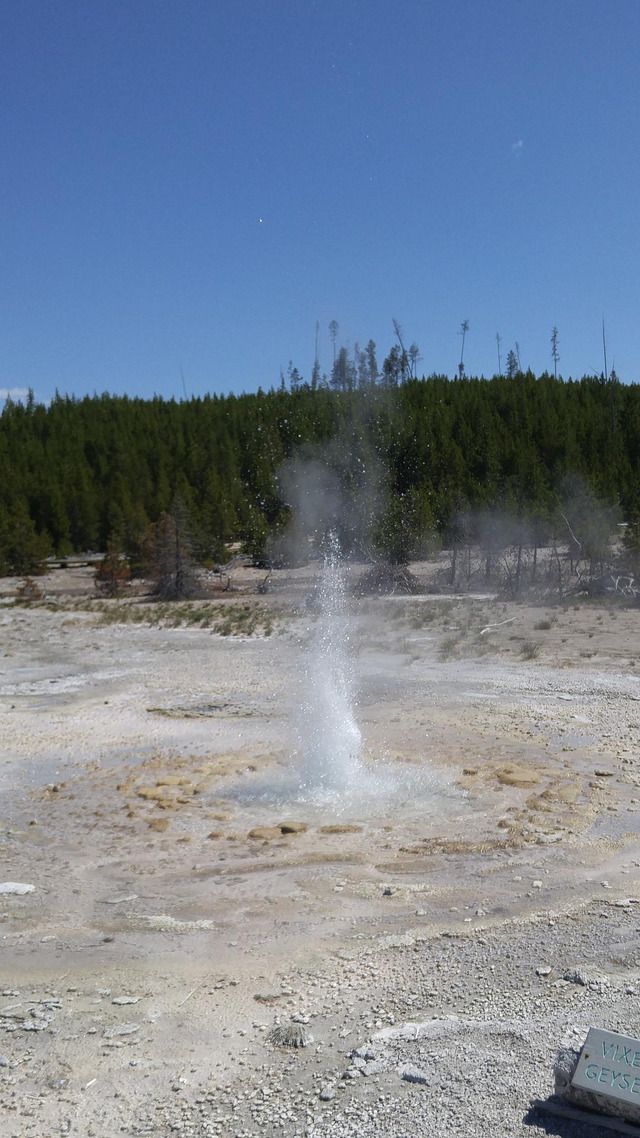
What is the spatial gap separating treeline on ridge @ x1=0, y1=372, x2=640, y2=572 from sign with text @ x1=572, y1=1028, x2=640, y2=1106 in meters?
17.1

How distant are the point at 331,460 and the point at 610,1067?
63.1 feet

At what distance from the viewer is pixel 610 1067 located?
3.48m

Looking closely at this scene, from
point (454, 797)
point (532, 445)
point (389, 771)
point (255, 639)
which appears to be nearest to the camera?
point (454, 797)

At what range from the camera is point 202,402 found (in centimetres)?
5288

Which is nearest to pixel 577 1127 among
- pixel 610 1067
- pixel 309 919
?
pixel 610 1067

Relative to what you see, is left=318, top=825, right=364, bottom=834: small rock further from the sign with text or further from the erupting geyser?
the sign with text

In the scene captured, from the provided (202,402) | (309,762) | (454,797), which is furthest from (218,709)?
(202,402)

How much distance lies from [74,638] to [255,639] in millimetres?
3182

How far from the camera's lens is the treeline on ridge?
23656 mm

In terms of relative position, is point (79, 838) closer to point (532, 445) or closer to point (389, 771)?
point (389, 771)

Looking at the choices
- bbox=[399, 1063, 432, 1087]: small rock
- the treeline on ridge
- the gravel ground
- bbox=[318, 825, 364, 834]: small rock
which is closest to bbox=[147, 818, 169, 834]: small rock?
the gravel ground

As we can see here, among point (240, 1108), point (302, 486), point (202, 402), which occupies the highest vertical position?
point (202, 402)

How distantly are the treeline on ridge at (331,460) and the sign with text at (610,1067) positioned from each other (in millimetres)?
17075

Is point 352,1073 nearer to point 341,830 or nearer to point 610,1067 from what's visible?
point 610,1067
